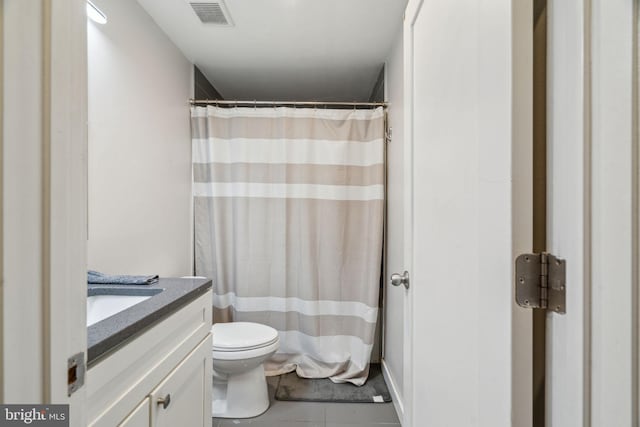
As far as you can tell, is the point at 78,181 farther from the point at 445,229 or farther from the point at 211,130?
the point at 211,130

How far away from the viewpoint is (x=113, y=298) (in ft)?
3.94

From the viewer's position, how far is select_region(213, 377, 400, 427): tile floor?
173 cm

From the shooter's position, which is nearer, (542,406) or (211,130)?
(542,406)

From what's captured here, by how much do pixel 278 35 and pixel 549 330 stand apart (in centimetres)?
209

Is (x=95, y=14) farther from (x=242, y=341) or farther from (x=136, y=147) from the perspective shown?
(x=242, y=341)

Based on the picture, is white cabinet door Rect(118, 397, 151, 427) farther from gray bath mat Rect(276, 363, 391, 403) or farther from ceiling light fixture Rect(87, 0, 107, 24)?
ceiling light fixture Rect(87, 0, 107, 24)

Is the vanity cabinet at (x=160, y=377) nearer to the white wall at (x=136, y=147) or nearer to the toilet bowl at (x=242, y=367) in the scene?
the toilet bowl at (x=242, y=367)

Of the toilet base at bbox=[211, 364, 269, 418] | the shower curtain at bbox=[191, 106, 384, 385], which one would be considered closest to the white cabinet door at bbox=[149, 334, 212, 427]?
the toilet base at bbox=[211, 364, 269, 418]

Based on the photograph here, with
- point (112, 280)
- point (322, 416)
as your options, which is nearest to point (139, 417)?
point (112, 280)

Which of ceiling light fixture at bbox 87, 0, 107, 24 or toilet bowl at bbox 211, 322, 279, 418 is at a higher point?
ceiling light fixture at bbox 87, 0, 107, 24

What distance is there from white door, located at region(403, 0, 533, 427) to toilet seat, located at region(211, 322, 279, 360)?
3.05 feet

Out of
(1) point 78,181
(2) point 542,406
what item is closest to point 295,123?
(1) point 78,181

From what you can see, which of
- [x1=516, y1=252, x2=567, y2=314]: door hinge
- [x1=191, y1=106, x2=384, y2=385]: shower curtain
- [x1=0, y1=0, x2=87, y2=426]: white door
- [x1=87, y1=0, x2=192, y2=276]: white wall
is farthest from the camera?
[x1=191, y1=106, x2=384, y2=385]: shower curtain

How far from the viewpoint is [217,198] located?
227 centimetres
